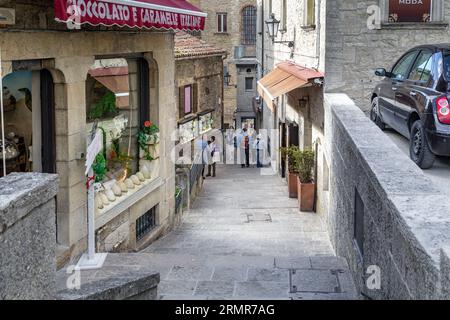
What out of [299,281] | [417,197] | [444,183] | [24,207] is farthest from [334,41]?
[24,207]

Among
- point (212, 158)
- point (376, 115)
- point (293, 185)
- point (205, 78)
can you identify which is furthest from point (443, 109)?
point (205, 78)

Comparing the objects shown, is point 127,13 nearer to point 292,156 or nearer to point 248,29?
point 292,156

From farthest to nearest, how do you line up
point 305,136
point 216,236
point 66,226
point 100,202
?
point 305,136
point 216,236
point 100,202
point 66,226

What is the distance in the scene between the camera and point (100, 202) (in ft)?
33.2

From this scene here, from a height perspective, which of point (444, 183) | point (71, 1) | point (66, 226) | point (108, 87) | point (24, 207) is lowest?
point (66, 226)

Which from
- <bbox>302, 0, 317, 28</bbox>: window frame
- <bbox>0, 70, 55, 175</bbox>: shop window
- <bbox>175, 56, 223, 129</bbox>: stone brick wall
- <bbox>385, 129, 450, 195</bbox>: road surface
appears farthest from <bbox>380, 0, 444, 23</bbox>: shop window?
<bbox>175, 56, 223, 129</bbox>: stone brick wall

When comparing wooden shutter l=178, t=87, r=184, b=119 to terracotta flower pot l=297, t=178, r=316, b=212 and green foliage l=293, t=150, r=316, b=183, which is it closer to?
green foliage l=293, t=150, r=316, b=183

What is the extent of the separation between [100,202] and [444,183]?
16.7ft

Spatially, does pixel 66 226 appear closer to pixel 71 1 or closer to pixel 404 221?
pixel 71 1

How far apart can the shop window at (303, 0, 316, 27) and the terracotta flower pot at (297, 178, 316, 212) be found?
12.2 ft

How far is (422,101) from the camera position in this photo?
862 cm

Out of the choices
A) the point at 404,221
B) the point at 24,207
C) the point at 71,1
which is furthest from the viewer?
the point at 71,1

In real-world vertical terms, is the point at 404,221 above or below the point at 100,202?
above

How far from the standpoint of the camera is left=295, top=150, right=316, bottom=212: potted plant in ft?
50.1
